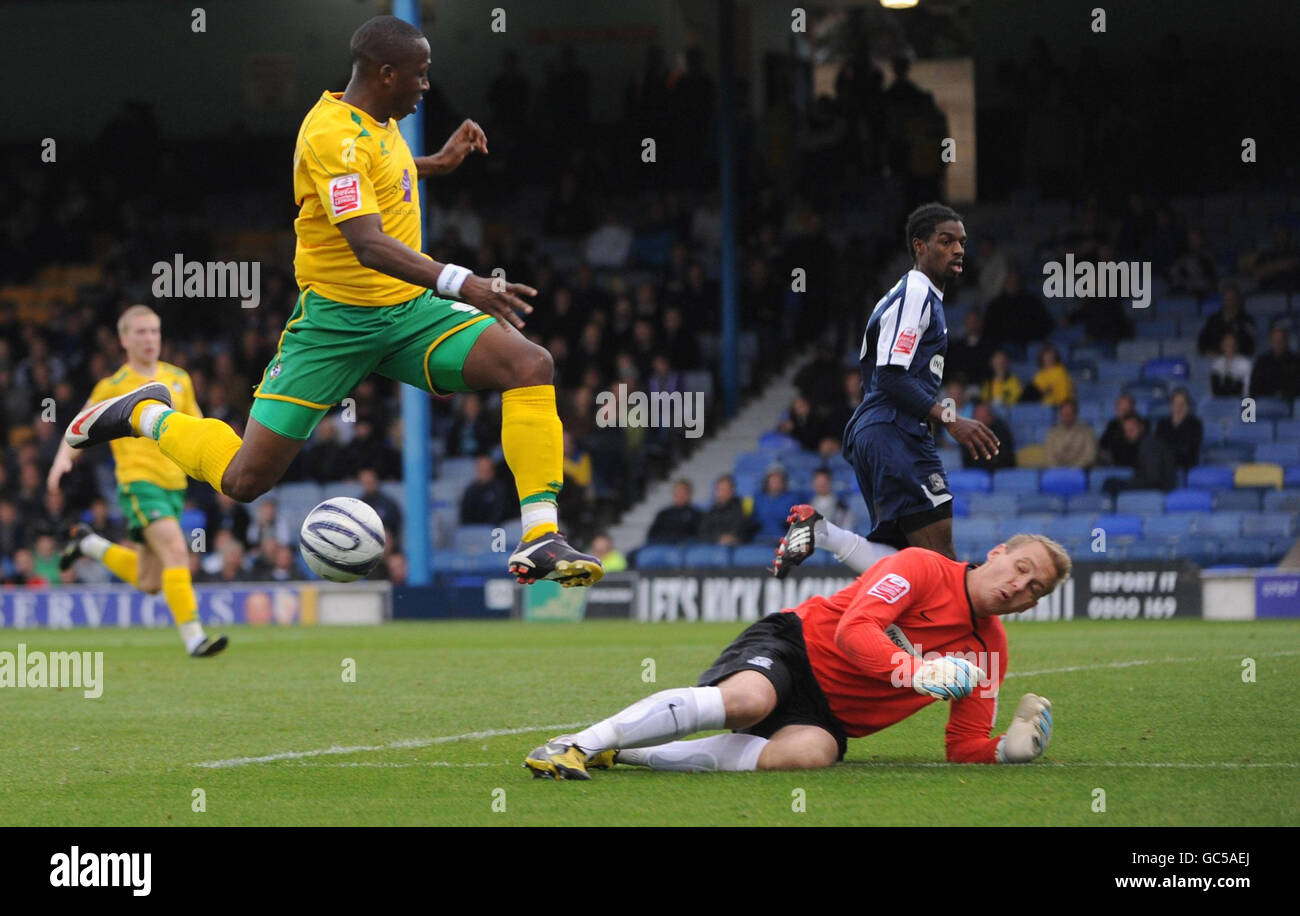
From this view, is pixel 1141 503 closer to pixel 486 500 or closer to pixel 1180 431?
pixel 1180 431

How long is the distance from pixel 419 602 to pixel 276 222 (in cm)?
933

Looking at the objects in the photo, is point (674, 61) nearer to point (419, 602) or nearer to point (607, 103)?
point (607, 103)

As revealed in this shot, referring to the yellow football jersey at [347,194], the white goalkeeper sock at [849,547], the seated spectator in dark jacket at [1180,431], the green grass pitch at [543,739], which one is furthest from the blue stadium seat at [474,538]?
the yellow football jersey at [347,194]

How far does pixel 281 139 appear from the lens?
85.4 ft

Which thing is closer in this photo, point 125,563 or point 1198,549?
point 125,563

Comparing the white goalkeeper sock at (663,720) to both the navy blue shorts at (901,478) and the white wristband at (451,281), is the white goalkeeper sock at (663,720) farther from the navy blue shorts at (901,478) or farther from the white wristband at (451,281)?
the navy blue shorts at (901,478)

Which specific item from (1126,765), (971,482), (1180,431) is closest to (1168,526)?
(1180,431)

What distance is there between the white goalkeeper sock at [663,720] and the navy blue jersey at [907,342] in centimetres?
244

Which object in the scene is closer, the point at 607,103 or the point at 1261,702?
the point at 1261,702

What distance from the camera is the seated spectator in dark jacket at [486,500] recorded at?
738 inches

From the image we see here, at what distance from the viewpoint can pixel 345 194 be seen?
6637 millimetres

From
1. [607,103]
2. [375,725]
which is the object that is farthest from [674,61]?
[375,725]

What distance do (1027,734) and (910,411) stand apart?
2.19 metres

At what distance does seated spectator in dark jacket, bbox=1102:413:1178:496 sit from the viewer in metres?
16.8
